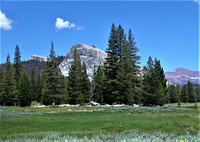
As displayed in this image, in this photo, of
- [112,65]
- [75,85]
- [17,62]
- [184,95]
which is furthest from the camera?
[184,95]

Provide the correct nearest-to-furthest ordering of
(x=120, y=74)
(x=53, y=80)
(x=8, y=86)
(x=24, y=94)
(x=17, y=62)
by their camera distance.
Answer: (x=120, y=74)
(x=53, y=80)
(x=24, y=94)
(x=8, y=86)
(x=17, y=62)

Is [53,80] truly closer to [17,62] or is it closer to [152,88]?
[152,88]

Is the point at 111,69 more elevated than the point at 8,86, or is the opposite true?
the point at 111,69

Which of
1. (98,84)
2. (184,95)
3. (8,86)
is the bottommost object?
(184,95)

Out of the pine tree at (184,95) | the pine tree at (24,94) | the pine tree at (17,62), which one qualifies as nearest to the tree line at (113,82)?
the pine tree at (24,94)

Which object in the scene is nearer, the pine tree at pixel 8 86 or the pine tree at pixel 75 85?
the pine tree at pixel 75 85

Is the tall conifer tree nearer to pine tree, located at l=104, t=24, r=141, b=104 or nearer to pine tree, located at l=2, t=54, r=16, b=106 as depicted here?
pine tree, located at l=104, t=24, r=141, b=104

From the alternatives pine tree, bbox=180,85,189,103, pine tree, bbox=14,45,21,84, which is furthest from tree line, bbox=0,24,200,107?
pine tree, bbox=180,85,189,103

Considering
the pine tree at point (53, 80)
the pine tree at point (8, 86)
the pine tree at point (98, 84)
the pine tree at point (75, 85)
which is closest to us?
the pine tree at point (53, 80)

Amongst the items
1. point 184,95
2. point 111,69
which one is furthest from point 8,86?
point 184,95

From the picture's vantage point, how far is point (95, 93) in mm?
94062

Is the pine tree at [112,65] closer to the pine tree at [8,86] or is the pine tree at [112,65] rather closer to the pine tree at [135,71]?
the pine tree at [135,71]

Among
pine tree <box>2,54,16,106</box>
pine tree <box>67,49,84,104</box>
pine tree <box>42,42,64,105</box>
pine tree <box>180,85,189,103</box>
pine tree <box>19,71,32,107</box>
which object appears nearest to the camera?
→ pine tree <box>42,42,64,105</box>

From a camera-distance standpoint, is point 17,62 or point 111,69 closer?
point 111,69
